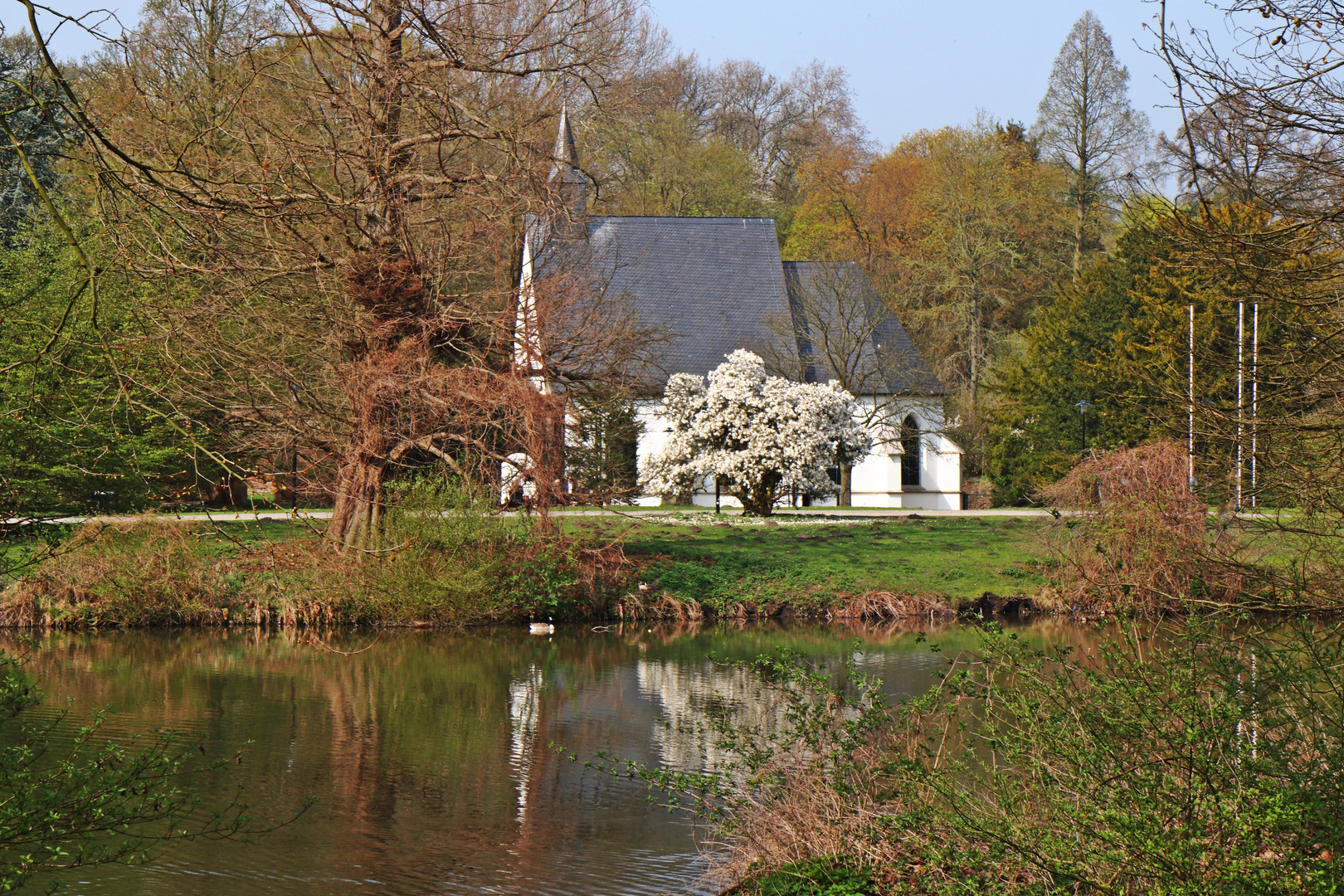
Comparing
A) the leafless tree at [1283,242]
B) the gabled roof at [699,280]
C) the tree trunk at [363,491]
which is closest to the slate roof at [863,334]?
the gabled roof at [699,280]

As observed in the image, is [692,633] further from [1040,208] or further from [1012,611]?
[1040,208]

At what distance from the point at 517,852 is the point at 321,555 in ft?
32.2

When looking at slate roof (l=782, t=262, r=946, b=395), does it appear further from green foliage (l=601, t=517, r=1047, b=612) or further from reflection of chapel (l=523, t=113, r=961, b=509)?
green foliage (l=601, t=517, r=1047, b=612)

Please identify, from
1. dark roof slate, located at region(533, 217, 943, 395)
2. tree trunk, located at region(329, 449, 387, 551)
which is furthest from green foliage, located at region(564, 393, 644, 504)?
dark roof slate, located at region(533, 217, 943, 395)

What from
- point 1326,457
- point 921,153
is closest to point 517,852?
point 1326,457

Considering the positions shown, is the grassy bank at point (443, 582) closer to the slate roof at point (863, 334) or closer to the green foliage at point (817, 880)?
the green foliage at point (817, 880)

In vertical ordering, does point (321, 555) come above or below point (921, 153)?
below

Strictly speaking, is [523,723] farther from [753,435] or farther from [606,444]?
[606,444]

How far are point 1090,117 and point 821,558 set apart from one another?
2849 centimetres

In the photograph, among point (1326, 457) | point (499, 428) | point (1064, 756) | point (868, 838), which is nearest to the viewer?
point (1064, 756)

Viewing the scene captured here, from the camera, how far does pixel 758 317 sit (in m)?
38.0

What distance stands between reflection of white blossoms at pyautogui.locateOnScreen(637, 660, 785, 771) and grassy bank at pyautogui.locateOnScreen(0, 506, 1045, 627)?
302cm

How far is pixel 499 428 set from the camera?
16156 mm

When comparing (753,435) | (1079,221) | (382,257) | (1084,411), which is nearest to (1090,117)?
(1079,221)
